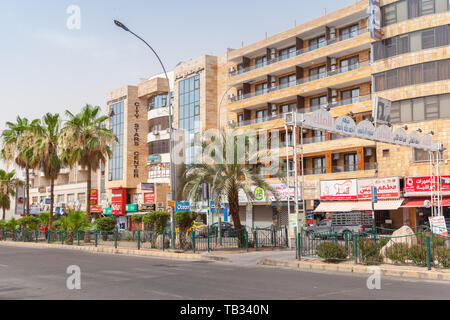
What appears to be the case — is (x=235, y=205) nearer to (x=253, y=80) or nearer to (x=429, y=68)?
(x=429, y=68)

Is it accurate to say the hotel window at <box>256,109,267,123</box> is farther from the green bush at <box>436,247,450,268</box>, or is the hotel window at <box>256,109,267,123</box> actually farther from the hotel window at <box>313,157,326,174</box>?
the green bush at <box>436,247,450,268</box>

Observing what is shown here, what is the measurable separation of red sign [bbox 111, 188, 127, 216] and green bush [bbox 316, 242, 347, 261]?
52379 mm

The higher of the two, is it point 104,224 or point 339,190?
point 339,190

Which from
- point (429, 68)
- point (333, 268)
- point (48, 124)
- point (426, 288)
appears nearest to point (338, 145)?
point (429, 68)

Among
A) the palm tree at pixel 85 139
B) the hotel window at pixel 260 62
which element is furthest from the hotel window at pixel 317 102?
the palm tree at pixel 85 139

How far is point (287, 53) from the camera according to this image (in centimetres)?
5028

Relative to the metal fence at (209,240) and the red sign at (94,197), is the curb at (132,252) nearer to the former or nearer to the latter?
the metal fence at (209,240)

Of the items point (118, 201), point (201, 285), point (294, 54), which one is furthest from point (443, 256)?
point (118, 201)

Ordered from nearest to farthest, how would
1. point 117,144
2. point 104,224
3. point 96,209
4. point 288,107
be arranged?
point 104,224 < point 288,107 < point 117,144 < point 96,209

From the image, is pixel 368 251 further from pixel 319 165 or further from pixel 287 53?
pixel 287 53

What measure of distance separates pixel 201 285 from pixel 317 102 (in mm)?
36944

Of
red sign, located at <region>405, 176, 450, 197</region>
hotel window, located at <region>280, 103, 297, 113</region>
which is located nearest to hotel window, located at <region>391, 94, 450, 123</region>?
red sign, located at <region>405, 176, 450, 197</region>

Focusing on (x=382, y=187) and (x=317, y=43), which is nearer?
(x=382, y=187)

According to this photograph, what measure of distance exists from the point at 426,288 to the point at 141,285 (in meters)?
6.77
